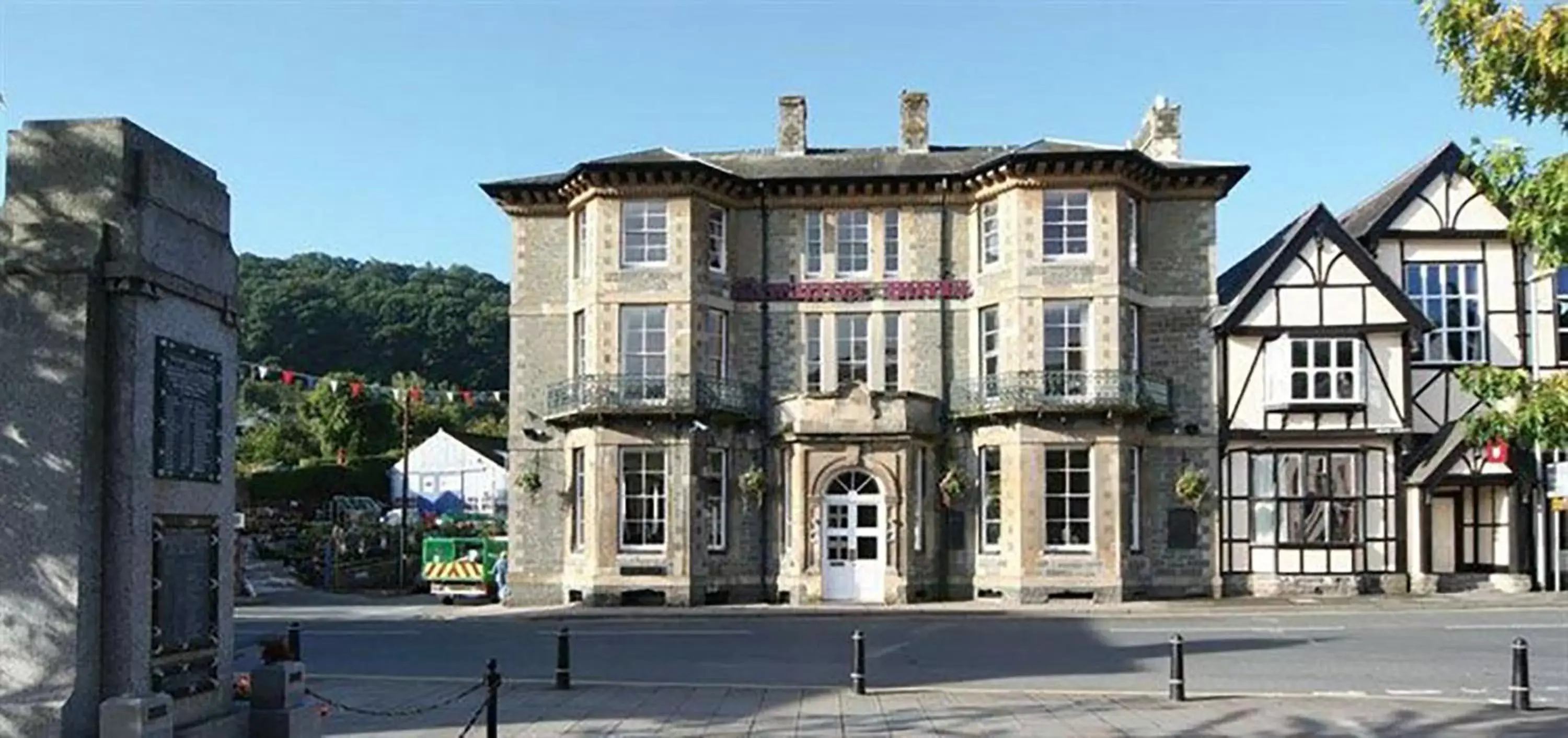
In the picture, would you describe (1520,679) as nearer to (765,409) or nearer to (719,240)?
(765,409)

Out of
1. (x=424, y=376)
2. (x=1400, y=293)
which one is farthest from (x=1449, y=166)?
(x=424, y=376)

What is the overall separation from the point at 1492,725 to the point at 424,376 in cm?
8398

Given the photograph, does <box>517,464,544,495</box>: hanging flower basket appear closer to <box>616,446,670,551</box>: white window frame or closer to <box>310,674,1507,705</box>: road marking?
<box>616,446,670,551</box>: white window frame

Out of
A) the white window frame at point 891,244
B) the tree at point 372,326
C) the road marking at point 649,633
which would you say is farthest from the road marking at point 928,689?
the tree at point 372,326

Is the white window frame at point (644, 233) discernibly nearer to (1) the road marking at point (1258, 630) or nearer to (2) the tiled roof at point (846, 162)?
(2) the tiled roof at point (846, 162)

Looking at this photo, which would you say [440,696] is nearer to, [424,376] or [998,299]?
[998,299]

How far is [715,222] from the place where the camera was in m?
33.8

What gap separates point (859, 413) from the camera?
32375 mm

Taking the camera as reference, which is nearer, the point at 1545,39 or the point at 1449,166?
the point at 1545,39

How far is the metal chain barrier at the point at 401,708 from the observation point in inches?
533

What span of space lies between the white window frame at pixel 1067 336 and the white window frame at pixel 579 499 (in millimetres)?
10565

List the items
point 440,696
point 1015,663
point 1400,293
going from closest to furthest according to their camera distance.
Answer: point 440,696 < point 1015,663 < point 1400,293

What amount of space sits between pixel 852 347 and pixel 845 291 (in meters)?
1.29

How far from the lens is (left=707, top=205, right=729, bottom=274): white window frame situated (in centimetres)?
3362
